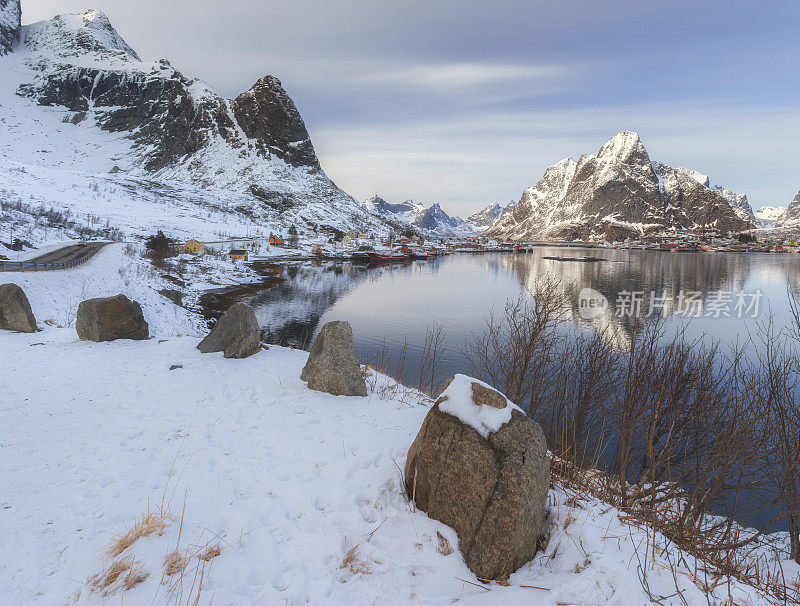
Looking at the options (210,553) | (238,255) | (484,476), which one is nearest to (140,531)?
(210,553)

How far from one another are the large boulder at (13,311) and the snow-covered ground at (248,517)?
25.6 feet

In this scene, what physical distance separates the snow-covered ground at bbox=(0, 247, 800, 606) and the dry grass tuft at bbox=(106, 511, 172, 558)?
0.9 inches

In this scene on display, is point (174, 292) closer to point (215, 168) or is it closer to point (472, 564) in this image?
point (472, 564)

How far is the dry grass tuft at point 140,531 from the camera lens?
15.8 feet

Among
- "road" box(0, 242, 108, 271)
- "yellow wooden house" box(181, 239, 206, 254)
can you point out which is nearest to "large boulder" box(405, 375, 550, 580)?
"road" box(0, 242, 108, 271)

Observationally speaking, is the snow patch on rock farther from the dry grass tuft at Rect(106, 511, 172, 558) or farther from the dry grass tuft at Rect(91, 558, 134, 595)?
the dry grass tuft at Rect(91, 558, 134, 595)

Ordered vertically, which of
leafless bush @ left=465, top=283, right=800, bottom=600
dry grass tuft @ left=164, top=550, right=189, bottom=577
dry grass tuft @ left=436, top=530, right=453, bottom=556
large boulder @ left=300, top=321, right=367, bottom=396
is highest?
large boulder @ left=300, top=321, right=367, bottom=396

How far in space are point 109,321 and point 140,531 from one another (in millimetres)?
13942

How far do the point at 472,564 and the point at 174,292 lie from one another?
3833cm

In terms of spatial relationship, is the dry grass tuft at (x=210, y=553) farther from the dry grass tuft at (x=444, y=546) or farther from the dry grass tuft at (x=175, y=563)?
the dry grass tuft at (x=444, y=546)

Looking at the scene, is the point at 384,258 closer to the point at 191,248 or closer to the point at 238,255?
the point at 238,255

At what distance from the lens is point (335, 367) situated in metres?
11.1

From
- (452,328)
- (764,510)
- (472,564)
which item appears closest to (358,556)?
(472,564)

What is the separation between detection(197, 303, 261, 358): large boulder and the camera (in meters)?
14.3
